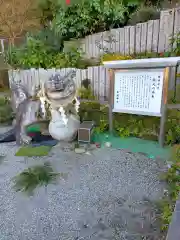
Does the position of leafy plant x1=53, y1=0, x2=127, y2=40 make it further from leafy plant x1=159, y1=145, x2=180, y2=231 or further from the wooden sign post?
leafy plant x1=159, y1=145, x2=180, y2=231

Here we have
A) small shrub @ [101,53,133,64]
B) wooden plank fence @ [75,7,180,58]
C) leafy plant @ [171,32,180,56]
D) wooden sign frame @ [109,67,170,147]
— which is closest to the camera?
wooden sign frame @ [109,67,170,147]

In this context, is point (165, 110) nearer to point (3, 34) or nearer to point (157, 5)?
point (157, 5)

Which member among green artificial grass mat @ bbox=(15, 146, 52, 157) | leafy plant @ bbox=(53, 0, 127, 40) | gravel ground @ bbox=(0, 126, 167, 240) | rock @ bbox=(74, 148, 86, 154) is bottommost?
gravel ground @ bbox=(0, 126, 167, 240)

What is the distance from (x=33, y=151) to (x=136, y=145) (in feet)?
5.88

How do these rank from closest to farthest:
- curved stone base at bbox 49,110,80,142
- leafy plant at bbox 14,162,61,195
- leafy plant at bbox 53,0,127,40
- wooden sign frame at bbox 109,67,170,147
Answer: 1. leafy plant at bbox 14,162,61,195
2. wooden sign frame at bbox 109,67,170,147
3. curved stone base at bbox 49,110,80,142
4. leafy plant at bbox 53,0,127,40

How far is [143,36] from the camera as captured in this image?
16.8 ft

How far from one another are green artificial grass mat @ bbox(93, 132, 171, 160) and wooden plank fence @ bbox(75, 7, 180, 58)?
8.51ft

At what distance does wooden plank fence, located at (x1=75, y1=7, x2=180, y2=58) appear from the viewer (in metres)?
4.82

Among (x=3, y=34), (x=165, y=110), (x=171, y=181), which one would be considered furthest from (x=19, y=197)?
(x=3, y=34)

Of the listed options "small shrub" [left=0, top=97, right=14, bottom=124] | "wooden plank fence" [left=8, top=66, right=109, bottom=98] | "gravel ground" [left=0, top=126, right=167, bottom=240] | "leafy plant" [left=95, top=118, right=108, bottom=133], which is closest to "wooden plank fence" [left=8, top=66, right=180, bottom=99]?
"wooden plank fence" [left=8, top=66, right=109, bottom=98]

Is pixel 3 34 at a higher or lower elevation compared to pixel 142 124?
higher

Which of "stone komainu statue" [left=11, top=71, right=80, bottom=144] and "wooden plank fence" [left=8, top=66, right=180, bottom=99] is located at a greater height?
"wooden plank fence" [left=8, top=66, right=180, bottom=99]

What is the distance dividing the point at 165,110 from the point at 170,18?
272 cm

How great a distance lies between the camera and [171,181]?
2.61m
